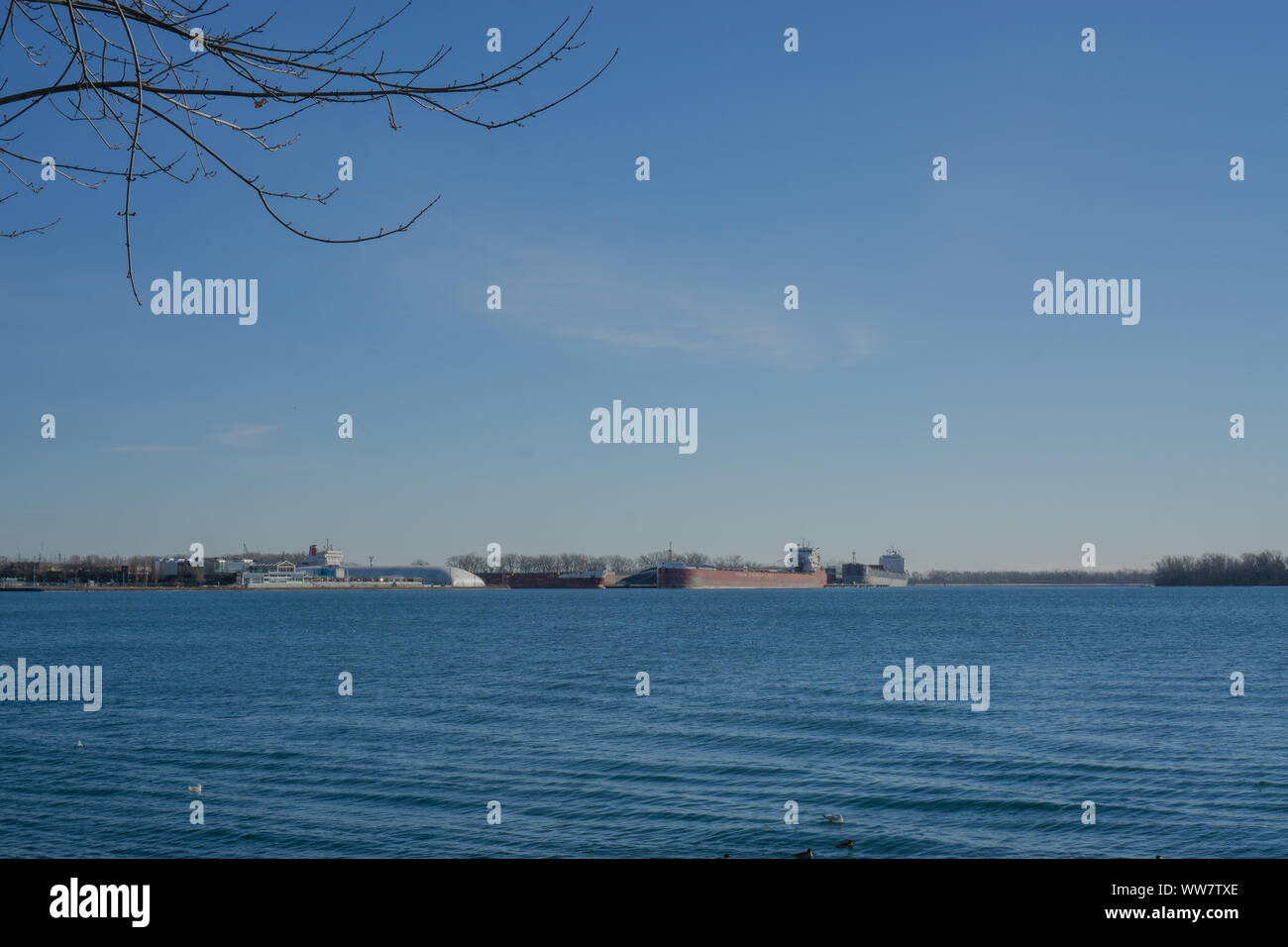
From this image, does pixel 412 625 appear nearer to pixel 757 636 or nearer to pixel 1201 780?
pixel 757 636

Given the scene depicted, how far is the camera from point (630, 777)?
22797 mm

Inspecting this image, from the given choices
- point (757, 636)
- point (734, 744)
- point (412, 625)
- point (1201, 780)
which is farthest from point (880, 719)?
point (412, 625)

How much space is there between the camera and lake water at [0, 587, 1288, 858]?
1814 centimetres

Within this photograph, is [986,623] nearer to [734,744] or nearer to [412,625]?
[412,625]

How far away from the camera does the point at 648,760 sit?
24766 millimetres

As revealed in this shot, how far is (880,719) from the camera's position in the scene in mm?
31031

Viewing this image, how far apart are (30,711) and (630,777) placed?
23.6 metres

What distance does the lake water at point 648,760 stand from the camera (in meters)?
18.1

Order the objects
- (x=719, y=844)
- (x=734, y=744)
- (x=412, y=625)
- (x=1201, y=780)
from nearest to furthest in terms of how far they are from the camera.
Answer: (x=719, y=844) → (x=1201, y=780) → (x=734, y=744) → (x=412, y=625)

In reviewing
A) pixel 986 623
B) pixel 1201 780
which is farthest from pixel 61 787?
pixel 986 623

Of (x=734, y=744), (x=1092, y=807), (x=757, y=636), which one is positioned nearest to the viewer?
(x=1092, y=807)
